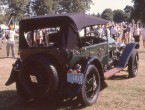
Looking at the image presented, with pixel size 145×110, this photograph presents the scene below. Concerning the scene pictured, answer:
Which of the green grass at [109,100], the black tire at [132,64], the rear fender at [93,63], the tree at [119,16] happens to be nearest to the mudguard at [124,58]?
the black tire at [132,64]

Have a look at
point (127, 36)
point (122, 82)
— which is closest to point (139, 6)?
point (127, 36)

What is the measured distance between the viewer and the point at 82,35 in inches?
320

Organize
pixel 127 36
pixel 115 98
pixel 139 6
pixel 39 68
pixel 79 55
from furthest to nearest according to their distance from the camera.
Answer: pixel 139 6 < pixel 127 36 < pixel 115 98 < pixel 79 55 < pixel 39 68

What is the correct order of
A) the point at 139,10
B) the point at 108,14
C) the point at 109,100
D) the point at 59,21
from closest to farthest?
the point at 59,21 < the point at 109,100 < the point at 139,10 < the point at 108,14

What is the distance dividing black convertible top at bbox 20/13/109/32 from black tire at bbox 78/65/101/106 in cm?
97

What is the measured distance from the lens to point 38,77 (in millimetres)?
6328

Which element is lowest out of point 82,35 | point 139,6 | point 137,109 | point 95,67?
point 137,109

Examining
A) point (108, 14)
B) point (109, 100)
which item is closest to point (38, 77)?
point (109, 100)

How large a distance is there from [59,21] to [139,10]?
64949 millimetres

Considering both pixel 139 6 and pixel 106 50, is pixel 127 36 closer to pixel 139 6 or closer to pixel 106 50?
pixel 106 50

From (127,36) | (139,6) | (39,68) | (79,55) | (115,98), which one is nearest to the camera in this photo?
(39,68)

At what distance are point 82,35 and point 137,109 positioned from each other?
8.71ft

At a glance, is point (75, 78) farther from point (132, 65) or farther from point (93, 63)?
point (132, 65)

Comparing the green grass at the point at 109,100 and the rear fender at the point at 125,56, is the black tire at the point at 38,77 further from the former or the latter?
the rear fender at the point at 125,56
